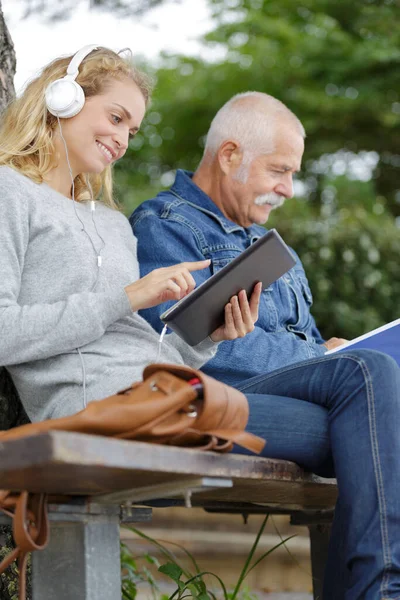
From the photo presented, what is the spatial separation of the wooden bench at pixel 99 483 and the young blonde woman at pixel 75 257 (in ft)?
1.15

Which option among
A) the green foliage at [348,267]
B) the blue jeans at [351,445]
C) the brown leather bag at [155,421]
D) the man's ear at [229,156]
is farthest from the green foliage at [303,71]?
the brown leather bag at [155,421]

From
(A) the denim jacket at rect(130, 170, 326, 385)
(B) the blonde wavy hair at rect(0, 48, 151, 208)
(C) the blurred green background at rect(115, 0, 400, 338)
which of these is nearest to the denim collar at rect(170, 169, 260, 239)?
(A) the denim jacket at rect(130, 170, 326, 385)

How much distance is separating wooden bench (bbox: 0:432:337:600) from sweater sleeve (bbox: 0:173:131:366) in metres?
0.38

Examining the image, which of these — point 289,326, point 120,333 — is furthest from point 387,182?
point 120,333

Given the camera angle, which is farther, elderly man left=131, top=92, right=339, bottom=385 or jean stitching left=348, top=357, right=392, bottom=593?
elderly man left=131, top=92, right=339, bottom=385

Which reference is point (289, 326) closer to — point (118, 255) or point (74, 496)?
point (118, 255)

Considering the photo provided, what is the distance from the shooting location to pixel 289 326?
3.19m

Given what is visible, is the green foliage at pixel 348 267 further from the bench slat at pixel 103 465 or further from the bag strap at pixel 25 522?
the bag strap at pixel 25 522

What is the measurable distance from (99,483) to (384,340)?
1131mm

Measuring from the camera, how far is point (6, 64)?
10.1 ft

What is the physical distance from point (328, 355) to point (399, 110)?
29.2 ft

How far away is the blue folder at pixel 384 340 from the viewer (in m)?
2.54

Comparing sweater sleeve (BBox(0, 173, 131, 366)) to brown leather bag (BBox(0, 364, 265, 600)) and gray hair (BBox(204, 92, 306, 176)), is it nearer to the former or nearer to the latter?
brown leather bag (BBox(0, 364, 265, 600))

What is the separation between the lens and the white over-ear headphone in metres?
2.50
